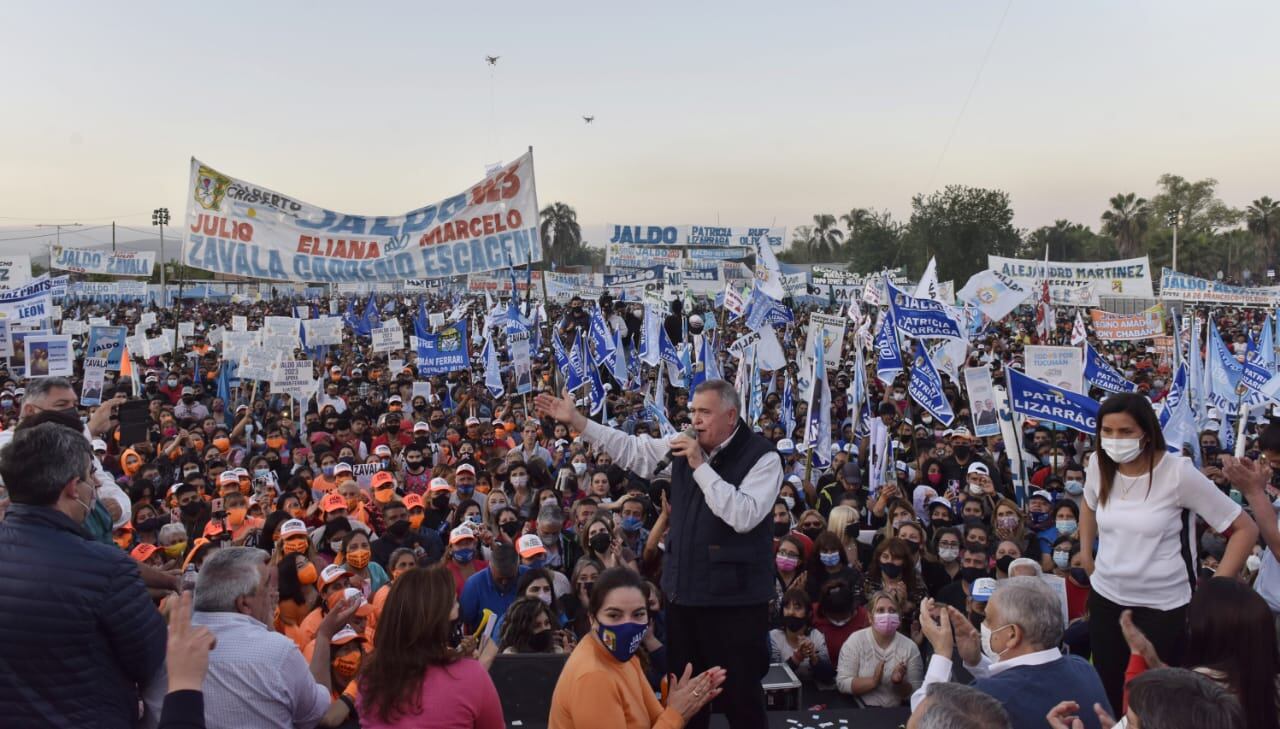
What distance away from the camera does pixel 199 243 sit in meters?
10.5

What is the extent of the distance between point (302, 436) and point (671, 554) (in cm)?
1107

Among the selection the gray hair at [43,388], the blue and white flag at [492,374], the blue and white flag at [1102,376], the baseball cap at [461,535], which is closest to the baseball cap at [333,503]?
the baseball cap at [461,535]

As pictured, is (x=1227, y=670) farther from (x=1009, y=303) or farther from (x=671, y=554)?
(x=1009, y=303)

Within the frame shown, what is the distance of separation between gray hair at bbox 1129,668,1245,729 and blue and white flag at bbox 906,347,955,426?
884 cm

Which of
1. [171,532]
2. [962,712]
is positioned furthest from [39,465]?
[171,532]

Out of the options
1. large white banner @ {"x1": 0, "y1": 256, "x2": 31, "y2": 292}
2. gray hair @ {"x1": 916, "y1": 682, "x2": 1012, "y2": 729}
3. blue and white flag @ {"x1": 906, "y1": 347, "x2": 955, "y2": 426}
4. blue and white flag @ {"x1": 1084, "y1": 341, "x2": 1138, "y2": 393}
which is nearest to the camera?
gray hair @ {"x1": 916, "y1": 682, "x2": 1012, "y2": 729}

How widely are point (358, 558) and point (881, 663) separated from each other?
3.43 meters

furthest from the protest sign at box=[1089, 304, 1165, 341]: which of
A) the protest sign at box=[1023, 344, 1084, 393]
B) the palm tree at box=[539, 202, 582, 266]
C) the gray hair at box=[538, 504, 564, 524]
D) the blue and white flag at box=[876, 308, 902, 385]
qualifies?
the palm tree at box=[539, 202, 582, 266]

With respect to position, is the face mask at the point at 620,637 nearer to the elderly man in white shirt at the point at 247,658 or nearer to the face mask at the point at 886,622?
the elderly man in white shirt at the point at 247,658

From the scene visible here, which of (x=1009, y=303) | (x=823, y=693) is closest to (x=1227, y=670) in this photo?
(x=823, y=693)

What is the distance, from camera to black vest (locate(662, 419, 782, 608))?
3779 mm

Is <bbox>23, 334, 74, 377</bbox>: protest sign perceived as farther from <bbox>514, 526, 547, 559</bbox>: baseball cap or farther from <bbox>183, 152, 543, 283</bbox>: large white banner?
<bbox>514, 526, 547, 559</bbox>: baseball cap

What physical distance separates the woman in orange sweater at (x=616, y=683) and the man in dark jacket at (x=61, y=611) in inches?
52.6

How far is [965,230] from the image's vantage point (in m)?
65.3
